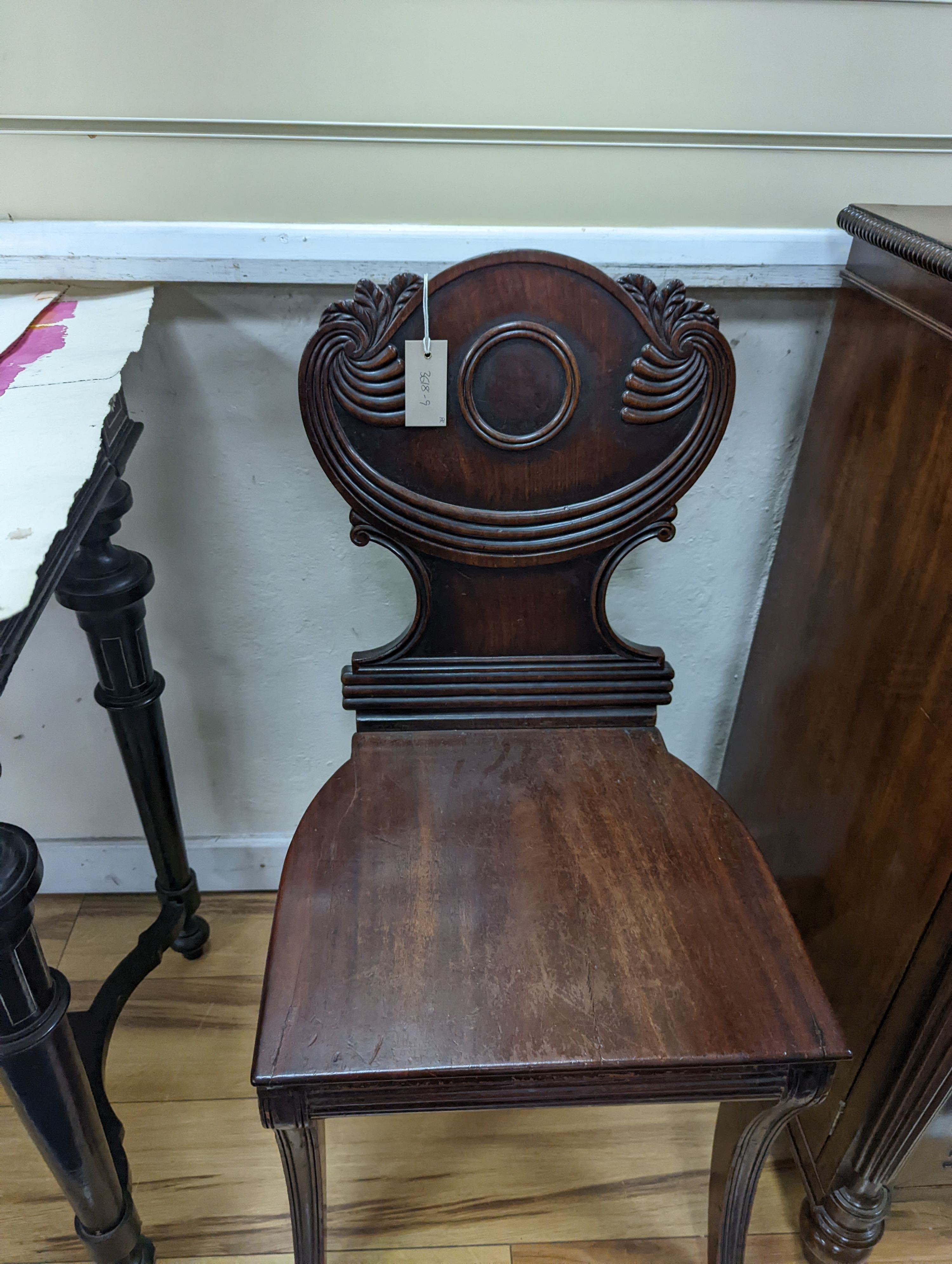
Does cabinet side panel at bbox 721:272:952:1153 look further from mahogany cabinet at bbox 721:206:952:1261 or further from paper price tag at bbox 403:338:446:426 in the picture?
paper price tag at bbox 403:338:446:426

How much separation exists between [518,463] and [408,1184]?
2.86 feet

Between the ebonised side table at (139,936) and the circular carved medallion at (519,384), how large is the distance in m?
0.33

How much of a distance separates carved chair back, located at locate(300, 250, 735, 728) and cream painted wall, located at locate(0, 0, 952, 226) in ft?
0.62

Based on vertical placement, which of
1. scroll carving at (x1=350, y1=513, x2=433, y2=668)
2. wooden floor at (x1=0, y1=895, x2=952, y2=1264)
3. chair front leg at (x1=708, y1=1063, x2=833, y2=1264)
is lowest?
wooden floor at (x1=0, y1=895, x2=952, y2=1264)

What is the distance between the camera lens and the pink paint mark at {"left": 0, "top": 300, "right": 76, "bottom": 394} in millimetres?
812

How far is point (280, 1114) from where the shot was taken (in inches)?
27.2

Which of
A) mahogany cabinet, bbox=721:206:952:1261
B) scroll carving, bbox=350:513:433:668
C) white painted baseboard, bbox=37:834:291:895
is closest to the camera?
mahogany cabinet, bbox=721:206:952:1261

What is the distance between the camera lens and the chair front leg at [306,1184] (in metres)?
0.75

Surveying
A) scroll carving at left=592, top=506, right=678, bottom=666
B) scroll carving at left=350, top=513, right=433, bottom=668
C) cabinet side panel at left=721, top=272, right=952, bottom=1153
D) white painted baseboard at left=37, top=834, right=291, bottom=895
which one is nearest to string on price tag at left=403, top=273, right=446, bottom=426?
scroll carving at left=350, top=513, right=433, bottom=668

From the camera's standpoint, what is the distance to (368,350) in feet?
2.76

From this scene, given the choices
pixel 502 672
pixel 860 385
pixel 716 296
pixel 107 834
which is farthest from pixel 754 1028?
pixel 107 834

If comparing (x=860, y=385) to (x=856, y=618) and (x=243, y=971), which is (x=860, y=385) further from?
(x=243, y=971)

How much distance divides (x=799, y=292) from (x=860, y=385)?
0.50 feet

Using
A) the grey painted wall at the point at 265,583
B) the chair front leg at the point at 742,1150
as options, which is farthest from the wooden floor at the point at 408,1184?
the grey painted wall at the point at 265,583
